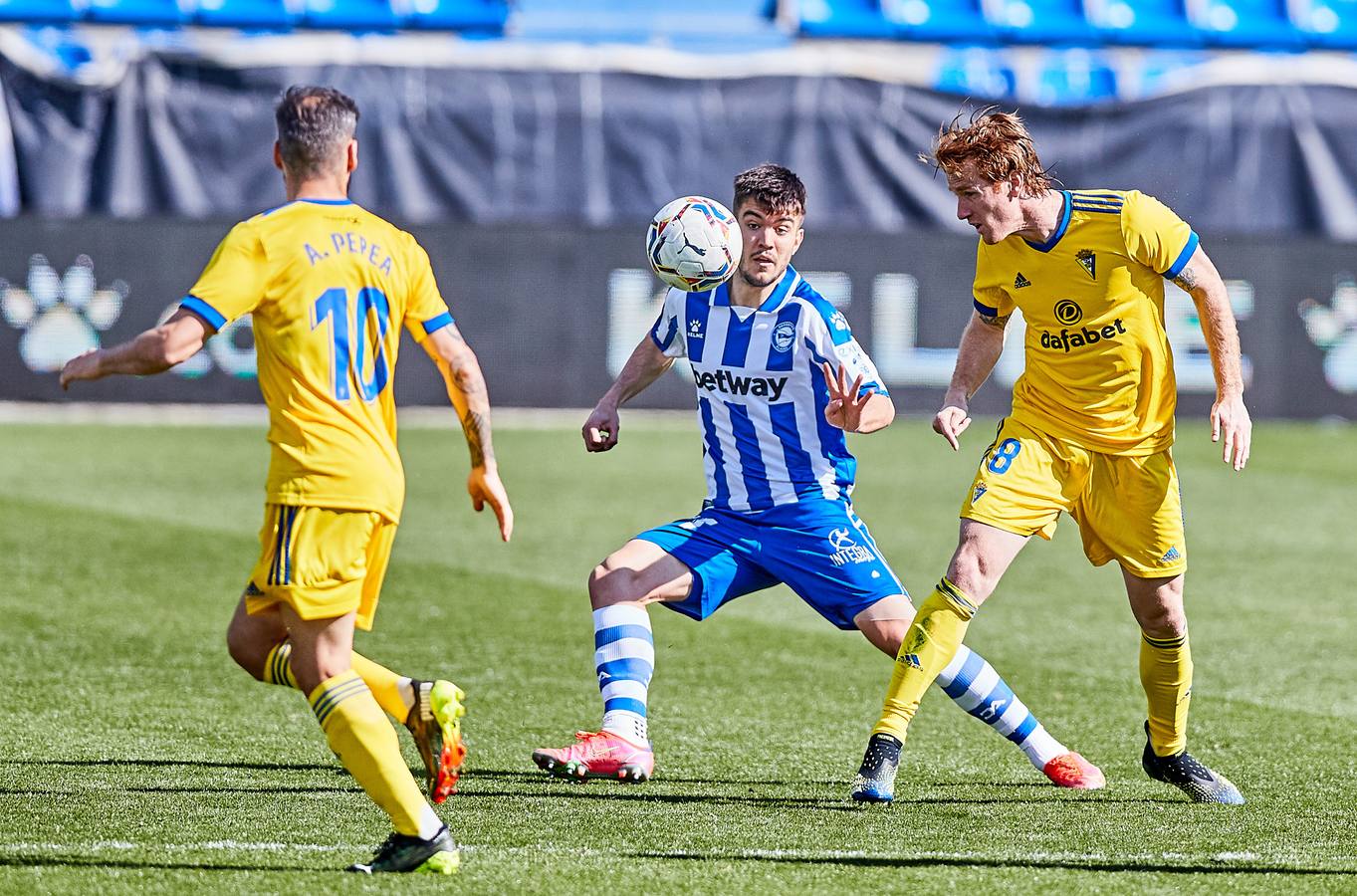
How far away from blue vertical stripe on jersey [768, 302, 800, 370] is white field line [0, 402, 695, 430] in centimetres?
1244

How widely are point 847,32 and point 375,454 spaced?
21005mm

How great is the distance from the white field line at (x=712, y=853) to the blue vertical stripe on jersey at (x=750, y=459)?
1.33 metres

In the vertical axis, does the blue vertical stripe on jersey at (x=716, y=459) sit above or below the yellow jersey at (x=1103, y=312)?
below

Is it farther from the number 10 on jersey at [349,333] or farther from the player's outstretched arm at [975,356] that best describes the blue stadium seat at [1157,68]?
the number 10 on jersey at [349,333]

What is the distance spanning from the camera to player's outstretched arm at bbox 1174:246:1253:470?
5449mm

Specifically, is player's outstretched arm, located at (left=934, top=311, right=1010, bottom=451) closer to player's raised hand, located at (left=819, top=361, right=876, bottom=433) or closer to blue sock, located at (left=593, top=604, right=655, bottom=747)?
player's raised hand, located at (left=819, top=361, right=876, bottom=433)

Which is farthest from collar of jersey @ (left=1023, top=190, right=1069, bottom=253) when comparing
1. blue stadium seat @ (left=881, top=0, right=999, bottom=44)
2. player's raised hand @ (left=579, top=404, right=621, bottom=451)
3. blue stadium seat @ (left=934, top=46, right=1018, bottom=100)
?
blue stadium seat @ (left=881, top=0, right=999, bottom=44)

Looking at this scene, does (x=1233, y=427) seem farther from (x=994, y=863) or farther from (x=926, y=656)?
(x=994, y=863)

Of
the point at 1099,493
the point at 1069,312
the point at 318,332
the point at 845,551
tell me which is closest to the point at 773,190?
the point at 1069,312

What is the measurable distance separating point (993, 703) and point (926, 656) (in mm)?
394

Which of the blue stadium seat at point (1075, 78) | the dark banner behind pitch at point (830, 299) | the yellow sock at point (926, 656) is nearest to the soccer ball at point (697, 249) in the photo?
the yellow sock at point (926, 656)

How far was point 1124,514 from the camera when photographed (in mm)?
5617

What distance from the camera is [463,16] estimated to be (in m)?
24.3

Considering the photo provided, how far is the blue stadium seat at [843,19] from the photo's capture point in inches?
966
